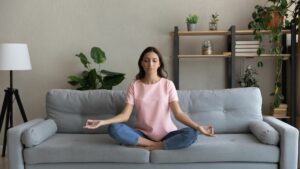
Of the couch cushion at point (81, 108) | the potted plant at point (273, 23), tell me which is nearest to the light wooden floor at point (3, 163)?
the couch cushion at point (81, 108)

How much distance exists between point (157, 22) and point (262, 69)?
1313 mm

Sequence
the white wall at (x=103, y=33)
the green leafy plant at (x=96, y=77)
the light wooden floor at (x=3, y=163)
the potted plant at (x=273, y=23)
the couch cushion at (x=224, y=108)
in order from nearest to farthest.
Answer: the couch cushion at (x=224, y=108), the light wooden floor at (x=3, y=163), the potted plant at (x=273, y=23), the green leafy plant at (x=96, y=77), the white wall at (x=103, y=33)

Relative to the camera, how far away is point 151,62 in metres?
2.62

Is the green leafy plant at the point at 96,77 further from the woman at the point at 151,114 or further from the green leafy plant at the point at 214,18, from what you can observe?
the green leafy plant at the point at 214,18

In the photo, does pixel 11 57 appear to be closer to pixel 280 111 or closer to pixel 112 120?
pixel 112 120

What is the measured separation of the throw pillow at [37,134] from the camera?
2.44 meters

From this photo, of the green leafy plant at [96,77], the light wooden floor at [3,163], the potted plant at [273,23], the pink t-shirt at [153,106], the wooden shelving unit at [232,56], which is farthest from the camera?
the green leafy plant at [96,77]

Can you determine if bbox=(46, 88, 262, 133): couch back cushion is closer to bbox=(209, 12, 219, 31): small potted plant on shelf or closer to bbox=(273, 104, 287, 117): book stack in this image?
bbox=(273, 104, 287, 117): book stack

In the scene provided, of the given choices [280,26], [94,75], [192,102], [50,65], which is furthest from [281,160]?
[50,65]

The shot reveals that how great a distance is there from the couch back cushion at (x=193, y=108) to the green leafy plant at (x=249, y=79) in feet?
2.30

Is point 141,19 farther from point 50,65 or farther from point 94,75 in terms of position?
point 50,65

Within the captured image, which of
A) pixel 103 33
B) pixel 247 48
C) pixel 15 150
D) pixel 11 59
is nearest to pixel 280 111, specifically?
pixel 247 48

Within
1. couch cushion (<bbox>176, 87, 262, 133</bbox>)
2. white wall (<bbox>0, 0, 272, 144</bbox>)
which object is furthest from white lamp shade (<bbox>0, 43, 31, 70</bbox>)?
couch cushion (<bbox>176, 87, 262, 133</bbox>)

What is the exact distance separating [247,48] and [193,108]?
3.63 ft
